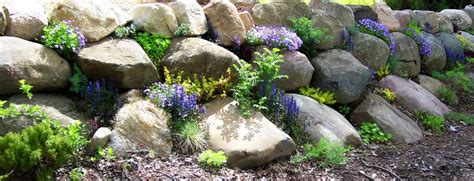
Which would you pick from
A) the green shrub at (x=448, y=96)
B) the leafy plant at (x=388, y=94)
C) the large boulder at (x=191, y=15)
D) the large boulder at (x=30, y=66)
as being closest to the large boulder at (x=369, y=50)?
the leafy plant at (x=388, y=94)

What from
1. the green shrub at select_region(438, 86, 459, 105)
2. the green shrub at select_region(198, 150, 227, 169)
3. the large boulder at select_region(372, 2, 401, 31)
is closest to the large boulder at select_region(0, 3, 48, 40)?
the green shrub at select_region(198, 150, 227, 169)

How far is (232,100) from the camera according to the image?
584cm

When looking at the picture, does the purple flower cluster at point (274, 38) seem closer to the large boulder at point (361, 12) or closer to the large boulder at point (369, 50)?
the large boulder at point (369, 50)

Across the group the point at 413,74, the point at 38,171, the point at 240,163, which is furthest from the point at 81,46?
the point at 413,74

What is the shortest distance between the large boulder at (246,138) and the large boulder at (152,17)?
1273mm

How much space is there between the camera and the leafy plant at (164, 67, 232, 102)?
220 inches

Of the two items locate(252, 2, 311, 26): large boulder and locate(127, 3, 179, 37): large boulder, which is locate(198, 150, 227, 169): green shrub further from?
locate(252, 2, 311, 26): large boulder

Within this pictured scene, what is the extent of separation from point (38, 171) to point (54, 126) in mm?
575

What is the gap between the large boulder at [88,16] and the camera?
5.35 metres

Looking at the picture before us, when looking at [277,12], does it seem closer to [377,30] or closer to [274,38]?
[274,38]

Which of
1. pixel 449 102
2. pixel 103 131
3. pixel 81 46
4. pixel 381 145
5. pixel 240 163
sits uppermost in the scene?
pixel 81 46

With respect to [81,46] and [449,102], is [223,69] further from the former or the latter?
[449,102]

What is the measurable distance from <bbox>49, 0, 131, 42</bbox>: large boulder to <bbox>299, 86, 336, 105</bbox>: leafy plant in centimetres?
271

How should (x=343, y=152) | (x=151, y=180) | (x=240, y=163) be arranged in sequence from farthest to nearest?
(x=343, y=152), (x=240, y=163), (x=151, y=180)
